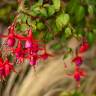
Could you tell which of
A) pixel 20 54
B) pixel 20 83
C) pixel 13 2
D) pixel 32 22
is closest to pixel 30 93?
pixel 20 83

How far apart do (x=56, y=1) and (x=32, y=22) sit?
16 cm

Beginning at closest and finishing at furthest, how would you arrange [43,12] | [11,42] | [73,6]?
1. [11,42]
2. [43,12]
3. [73,6]

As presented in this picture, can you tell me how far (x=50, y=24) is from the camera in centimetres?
199

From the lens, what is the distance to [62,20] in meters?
1.83

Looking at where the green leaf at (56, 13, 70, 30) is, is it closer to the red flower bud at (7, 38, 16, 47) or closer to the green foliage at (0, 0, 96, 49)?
the green foliage at (0, 0, 96, 49)

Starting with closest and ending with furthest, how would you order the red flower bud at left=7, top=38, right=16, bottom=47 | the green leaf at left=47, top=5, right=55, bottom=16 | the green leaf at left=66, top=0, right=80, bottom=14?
1. the red flower bud at left=7, top=38, right=16, bottom=47
2. the green leaf at left=47, top=5, right=55, bottom=16
3. the green leaf at left=66, top=0, right=80, bottom=14

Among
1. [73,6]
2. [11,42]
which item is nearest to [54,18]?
[73,6]

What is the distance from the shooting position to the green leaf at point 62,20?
1.83 m

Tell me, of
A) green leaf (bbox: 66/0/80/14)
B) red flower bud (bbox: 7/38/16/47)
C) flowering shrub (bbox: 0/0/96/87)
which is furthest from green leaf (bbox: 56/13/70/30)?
red flower bud (bbox: 7/38/16/47)

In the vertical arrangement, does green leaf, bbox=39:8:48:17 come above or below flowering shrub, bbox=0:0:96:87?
above

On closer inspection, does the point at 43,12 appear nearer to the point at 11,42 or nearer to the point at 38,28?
the point at 38,28

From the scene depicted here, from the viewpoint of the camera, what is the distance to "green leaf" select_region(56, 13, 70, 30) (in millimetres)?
1834

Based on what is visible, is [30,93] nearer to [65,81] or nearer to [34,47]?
[65,81]

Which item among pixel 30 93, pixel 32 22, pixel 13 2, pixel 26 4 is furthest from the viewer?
pixel 13 2
